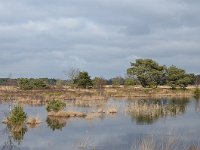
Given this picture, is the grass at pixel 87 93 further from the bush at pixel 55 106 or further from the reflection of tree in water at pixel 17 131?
the reflection of tree in water at pixel 17 131

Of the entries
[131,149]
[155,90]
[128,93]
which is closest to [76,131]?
[131,149]

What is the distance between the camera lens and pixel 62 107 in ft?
98.9

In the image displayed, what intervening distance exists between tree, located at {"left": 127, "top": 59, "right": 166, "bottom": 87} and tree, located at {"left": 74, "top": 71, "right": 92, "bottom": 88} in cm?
1022

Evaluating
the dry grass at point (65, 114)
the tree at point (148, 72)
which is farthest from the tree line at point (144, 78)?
the dry grass at point (65, 114)

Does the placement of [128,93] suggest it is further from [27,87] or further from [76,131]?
[76,131]

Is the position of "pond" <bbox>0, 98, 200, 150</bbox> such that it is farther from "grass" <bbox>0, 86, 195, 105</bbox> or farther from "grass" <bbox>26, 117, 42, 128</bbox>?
"grass" <bbox>0, 86, 195, 105</bbox>

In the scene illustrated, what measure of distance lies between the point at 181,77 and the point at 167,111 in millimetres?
39140

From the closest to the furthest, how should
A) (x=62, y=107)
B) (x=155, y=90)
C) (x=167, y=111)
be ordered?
(x=62, y=107)
(x=167, y=111)
(x=155, y=90)

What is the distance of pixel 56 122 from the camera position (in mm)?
26922

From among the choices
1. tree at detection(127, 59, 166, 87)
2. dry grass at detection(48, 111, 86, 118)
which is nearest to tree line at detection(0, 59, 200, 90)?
tree at detection(127, 59, 166, 87)

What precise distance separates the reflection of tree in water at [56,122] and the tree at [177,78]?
4395 cm

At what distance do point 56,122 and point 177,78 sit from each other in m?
46.5

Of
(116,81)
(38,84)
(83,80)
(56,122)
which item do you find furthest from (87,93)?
(116,81)

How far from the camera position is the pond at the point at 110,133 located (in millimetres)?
17125
